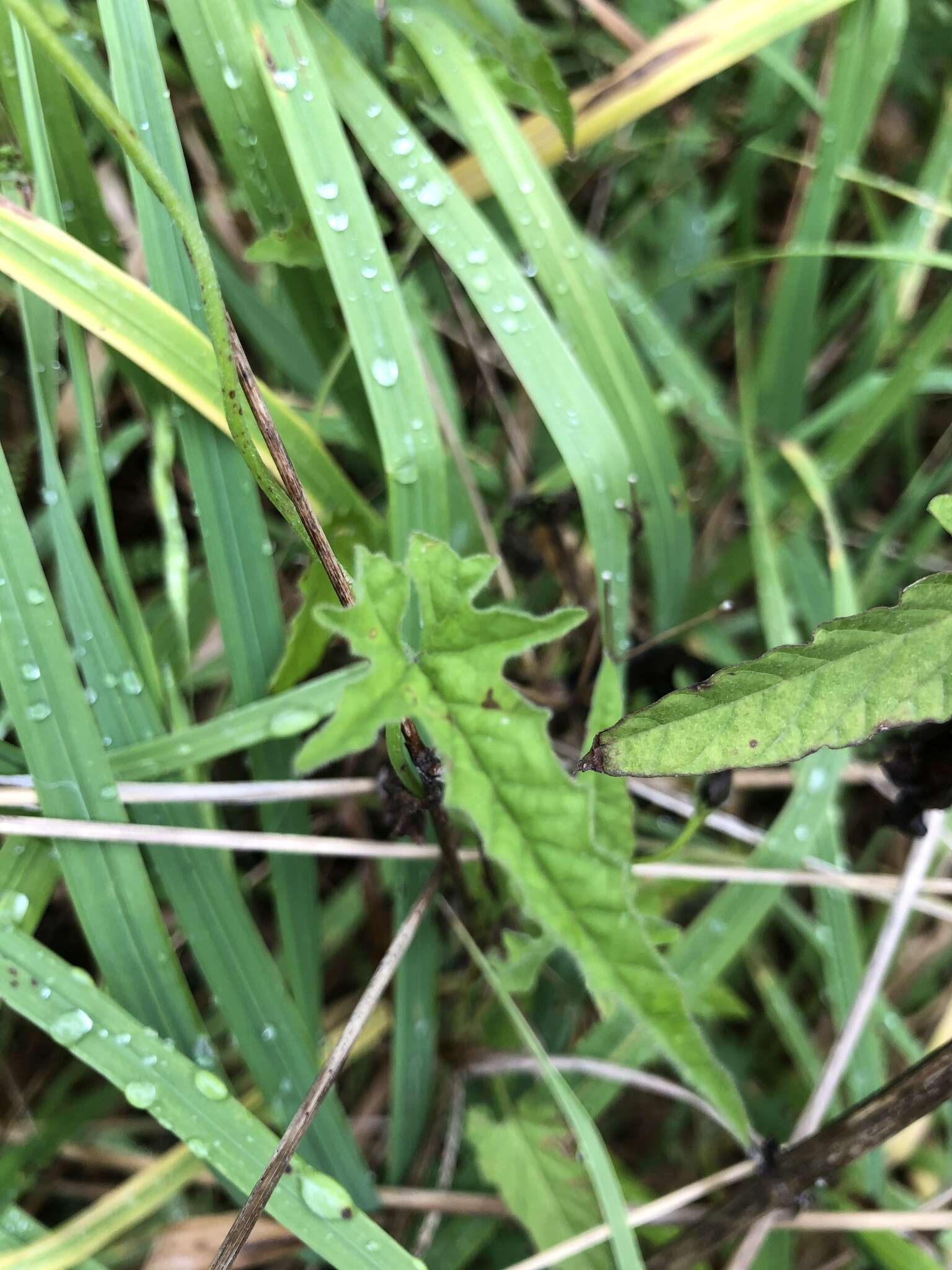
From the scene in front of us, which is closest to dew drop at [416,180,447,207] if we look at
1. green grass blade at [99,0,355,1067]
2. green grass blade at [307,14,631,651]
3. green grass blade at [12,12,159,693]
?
green grass blade at [307,14,631,651]

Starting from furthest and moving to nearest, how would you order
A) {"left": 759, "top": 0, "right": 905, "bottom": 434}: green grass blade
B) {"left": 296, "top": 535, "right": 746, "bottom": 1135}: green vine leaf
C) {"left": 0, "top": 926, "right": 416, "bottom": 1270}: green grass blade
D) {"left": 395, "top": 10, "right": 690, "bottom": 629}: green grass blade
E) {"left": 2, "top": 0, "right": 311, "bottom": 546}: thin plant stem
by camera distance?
{"left": 759, "top": 0, "right": 905, "bottom": 434}: green grass blade, {"left": 395, "top": 10, "right": 690, "bottom": 629}: green grass blade, {"left": 0, "top": 926, "right": 416, "bottom": 1270}: green grass blade, {"left": 2, "top": 0, "right": 311, "bottom": 546}: thin plant stem, {"left": 296, "top": 535, "right": 746, "bottom": 1135}: green vine leaf

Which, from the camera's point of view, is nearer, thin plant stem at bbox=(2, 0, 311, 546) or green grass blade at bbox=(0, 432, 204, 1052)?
thin plant stem at bbox=(2, 0, 311, 546)

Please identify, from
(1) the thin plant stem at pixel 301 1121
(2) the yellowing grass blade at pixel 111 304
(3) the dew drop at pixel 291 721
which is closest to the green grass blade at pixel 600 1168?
(1) the thin plant stem at pixel 301 1121

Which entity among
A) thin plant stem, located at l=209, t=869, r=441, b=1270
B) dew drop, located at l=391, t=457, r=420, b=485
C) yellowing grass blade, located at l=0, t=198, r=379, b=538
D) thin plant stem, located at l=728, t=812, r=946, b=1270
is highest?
yellowing grass blade, located at l=0, t=198, r=379, b=538

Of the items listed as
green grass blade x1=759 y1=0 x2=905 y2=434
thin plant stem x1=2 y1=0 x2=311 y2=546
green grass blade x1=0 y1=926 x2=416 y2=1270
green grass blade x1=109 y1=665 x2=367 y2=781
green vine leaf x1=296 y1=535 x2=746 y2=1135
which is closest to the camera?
green vine leaf x1=296 y1=535 x2=746 y2=1135

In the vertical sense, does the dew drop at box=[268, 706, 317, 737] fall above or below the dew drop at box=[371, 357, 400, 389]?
below

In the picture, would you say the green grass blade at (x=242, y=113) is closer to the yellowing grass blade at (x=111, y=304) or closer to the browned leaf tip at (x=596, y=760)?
the yellowing grass blade at (x=111, y=304)

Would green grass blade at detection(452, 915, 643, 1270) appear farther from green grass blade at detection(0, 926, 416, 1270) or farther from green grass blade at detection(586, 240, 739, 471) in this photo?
green grass blade at detection(586, 240, 739, 471)
